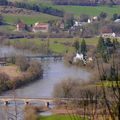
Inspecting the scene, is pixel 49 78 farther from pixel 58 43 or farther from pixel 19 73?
pixel 58 43

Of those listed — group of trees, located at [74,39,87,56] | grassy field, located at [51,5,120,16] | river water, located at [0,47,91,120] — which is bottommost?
river water, located at [0,47,91,120]

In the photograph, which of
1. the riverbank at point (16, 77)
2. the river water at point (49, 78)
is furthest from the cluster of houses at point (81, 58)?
the riverbank at point (16, 77)

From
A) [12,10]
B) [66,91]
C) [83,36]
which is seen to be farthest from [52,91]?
[12,10]

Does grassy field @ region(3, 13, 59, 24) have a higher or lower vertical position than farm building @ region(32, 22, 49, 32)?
higher

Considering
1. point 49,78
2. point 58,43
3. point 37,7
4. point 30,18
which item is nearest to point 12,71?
point 49,78

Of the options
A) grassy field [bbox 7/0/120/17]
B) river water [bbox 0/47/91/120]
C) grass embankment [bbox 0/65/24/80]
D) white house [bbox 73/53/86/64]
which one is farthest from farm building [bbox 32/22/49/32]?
grass embankment [bbox 0/65/24/80]

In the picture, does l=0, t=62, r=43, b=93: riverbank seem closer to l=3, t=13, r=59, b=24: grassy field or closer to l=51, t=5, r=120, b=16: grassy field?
l=3, t=13, r=59, b=24: grassy field

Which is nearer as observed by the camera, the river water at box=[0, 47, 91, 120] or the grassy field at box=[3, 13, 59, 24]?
the river water at box=[0, 47, 91, 120]
